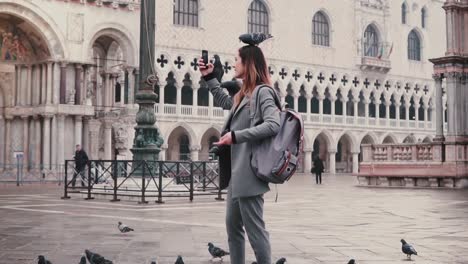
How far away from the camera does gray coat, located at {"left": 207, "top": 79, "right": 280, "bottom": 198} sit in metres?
4.27

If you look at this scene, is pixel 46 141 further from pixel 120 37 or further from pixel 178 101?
pixel 178 101

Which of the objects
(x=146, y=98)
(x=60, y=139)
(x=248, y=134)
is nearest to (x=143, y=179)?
(x=146, y=98)

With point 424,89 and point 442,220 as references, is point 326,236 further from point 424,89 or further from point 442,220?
point 424,89

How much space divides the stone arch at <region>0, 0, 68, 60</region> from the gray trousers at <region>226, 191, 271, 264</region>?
25459 millimetres

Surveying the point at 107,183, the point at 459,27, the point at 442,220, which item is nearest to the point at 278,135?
the point at 442,220

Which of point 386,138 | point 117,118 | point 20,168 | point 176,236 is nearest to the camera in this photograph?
point 176,236

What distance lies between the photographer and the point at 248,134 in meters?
4.27

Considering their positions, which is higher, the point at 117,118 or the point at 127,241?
the point at 117,118

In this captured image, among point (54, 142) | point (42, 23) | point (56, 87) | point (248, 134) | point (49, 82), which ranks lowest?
point (248, 134)

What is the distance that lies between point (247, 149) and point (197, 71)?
128ft

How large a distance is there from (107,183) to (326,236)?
30.3 feet

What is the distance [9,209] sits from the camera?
1259cm

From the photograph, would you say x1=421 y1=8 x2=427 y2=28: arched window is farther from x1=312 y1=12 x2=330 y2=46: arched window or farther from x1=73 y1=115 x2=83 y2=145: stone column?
x1=73 y1=115 x2=83 y2=145: stone column

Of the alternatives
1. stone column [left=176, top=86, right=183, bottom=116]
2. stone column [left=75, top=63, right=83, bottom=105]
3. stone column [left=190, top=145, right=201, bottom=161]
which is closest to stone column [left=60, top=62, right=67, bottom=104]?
stone column [left=75, top=63, right=83, bottom=105]
